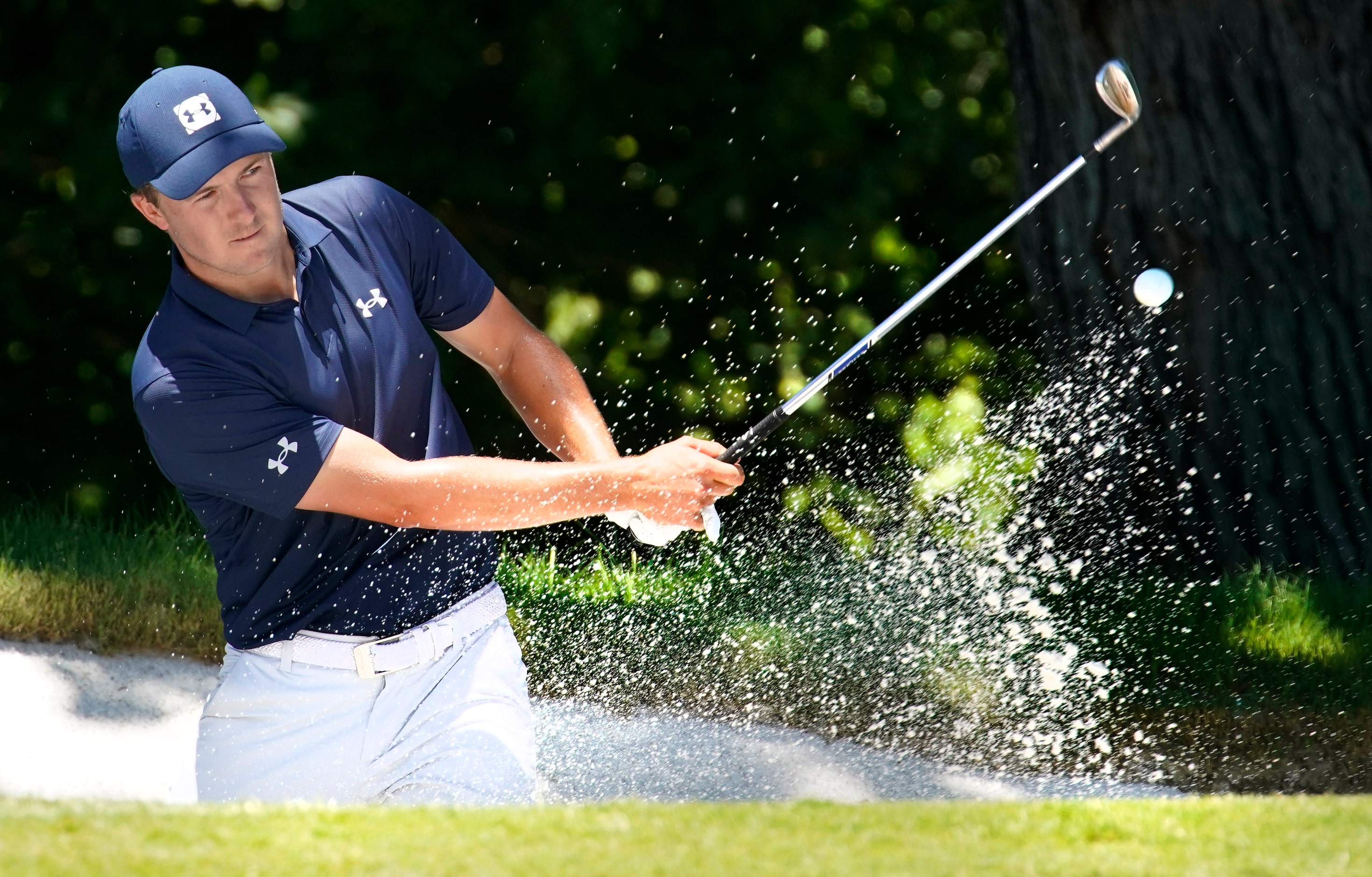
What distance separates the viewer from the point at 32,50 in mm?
5223

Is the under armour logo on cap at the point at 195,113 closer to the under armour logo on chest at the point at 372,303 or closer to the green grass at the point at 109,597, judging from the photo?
the under armour logo on chest at the point at 372,303

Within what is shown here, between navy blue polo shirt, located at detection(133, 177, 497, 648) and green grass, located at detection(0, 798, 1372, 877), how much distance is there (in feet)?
2.35

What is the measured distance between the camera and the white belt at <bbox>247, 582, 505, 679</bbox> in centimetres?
257

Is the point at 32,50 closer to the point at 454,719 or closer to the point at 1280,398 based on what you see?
the point at 454,719

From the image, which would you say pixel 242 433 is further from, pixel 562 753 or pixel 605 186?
pixel 605 186

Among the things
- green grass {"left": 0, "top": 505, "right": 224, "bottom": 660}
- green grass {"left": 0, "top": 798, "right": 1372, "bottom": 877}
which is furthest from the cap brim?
green grass {"left": 0, "top": 505, "right": 224, "bottom": 660}

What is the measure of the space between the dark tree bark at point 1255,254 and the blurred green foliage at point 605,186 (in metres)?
1.21

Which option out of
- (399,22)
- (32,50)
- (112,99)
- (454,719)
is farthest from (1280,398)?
(32,50)

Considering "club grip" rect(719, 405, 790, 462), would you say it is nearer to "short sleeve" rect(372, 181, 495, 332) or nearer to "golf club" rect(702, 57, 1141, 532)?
"golf club" rect(702, 57, 1141, 532)

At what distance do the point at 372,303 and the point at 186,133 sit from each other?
399mm

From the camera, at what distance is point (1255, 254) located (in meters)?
3.93

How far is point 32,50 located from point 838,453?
10.2 ft

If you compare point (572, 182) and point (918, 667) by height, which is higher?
point (572, 182)

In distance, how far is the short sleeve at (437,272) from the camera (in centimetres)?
279
